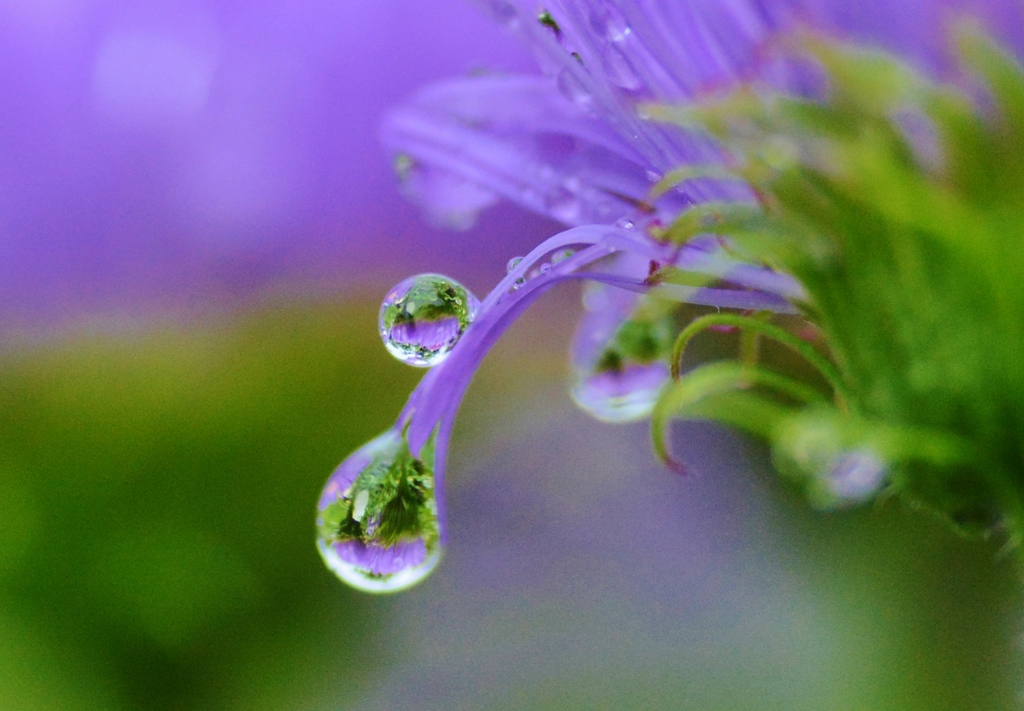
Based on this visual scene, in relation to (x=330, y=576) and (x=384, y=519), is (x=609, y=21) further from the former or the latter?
(x=330, y=576)

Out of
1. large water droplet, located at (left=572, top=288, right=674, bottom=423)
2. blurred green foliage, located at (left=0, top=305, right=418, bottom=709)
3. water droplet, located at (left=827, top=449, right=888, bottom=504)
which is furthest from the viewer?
blurred green foliage, located at (left=0, top=305, right=418, bottom=709)

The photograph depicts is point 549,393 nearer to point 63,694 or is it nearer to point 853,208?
point 63,694

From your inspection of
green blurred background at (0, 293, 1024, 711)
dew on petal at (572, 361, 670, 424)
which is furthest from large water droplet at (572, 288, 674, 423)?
green blurred background at (0, 293, 1024, 711)

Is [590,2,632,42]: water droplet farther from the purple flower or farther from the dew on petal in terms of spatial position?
the dew on petal

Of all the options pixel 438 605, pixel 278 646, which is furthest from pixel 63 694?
pixel 438 605

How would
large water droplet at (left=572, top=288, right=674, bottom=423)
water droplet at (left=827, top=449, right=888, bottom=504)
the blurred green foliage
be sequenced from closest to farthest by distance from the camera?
water droplet at (left=827, top=449, right=888, bottom=504) < large water droplet at (left=572, top=288, right=674, bottom=423) < the blurred green foliage

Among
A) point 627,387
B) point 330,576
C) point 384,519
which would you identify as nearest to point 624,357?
point 627,387

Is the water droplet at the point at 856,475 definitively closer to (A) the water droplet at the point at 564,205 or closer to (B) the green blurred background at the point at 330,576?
(A) the water droplet at the point at 564,205

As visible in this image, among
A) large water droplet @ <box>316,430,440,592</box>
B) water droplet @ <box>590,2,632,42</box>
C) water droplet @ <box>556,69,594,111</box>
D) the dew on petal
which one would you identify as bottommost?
large water droplet @ <box>316,430,440,592</box>
